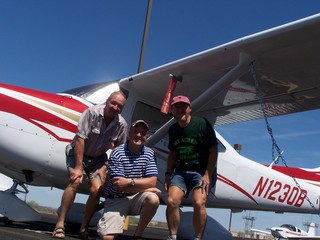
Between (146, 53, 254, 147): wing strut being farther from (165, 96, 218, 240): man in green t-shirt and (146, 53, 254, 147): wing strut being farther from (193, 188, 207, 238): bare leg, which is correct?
(193, 188, 207, 238): bare leg

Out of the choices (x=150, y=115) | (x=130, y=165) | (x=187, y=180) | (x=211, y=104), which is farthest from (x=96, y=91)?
(x=130, y=165)

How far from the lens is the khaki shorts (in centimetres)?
372

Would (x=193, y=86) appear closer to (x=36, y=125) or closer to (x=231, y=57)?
(x=231, y=57)

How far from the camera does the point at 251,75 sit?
231 inches

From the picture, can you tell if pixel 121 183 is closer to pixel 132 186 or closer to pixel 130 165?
pixel 132 186

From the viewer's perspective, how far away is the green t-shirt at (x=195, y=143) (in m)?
4.35

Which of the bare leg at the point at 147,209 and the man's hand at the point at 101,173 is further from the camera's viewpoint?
the man's hand at the point at 101,173

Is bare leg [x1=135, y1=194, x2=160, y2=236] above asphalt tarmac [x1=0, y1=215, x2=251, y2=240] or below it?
above

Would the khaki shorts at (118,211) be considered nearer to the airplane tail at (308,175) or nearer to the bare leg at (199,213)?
the bare leg at (199,213)

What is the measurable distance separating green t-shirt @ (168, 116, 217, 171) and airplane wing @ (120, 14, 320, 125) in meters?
1.14

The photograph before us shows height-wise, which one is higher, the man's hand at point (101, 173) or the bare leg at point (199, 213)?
the man's hand at point (101, 173)

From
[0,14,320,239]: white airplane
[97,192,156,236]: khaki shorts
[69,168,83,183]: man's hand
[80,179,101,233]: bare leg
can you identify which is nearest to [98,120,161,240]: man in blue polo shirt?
[97,192,156,236]: khaki shorts

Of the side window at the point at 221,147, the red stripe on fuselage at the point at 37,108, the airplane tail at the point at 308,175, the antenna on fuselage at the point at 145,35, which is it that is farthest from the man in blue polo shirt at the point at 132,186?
the airplane tail at the point at 308,175

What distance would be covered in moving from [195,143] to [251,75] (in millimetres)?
1954
